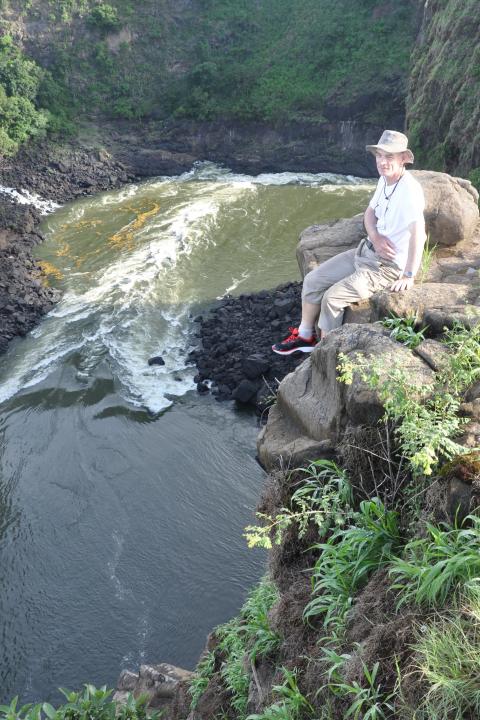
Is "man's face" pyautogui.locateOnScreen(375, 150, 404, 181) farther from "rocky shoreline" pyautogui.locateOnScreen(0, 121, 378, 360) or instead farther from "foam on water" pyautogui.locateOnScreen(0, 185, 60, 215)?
"foam on water" pyautogui.locateOnScreen(0, 185, 60, 215)

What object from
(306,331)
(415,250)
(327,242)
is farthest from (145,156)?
(415,250)

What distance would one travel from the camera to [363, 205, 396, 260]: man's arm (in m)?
7.62

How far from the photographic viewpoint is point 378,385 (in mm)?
4797

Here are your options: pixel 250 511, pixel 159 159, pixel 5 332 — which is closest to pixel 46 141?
pixel 159 159

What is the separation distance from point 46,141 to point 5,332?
53.0ft

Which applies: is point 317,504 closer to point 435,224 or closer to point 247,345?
point 435,224

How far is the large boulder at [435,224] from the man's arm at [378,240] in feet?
7.89

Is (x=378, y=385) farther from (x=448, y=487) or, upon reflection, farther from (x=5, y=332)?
(x=5, y=332)

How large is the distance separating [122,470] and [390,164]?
7.83 meters

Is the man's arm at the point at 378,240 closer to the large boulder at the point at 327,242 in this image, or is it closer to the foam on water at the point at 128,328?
the large boulder at the point at 327,242

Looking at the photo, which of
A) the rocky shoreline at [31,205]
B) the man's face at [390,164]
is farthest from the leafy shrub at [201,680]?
the rocky shoreline at [31,205]

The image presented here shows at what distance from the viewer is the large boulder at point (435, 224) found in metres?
9.79

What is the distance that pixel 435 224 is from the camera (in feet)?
32.2

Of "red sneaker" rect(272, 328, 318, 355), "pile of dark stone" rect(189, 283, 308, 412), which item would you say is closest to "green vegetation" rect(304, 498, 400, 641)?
"red sneaker" rect(272, 328, 318, 355)
